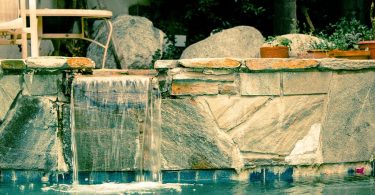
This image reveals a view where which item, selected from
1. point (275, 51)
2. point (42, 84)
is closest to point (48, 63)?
point (42, 84)

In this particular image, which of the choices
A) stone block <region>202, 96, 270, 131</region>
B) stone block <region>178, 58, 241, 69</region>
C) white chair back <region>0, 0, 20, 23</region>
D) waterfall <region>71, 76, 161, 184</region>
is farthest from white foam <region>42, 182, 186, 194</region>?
white chair back <region>0, 0, 20, 23</region>

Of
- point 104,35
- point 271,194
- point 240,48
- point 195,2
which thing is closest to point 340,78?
point 271,194

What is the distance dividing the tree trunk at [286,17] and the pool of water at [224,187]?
253 cm

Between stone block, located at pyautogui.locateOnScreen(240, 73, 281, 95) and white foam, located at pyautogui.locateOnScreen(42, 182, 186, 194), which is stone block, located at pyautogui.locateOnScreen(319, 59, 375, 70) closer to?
stone block, located at pyautogui.locateOnScreen(240, 73, 281, 95)

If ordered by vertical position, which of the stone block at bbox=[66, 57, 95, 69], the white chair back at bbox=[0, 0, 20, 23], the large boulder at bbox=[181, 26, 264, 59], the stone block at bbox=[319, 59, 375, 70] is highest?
the white chair back at bbox=[0, 0, 20, 23]

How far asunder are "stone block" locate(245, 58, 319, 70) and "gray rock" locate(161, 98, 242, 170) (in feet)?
1.42

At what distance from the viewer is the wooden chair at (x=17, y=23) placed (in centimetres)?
563

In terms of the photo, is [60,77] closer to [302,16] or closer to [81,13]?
[81,13]

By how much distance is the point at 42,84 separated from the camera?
17.0 feet

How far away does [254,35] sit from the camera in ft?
23.0

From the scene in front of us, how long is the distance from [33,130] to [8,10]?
1.17m

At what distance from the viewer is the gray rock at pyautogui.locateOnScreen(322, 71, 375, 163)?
212 inches

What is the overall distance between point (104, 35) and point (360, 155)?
10.3 feet

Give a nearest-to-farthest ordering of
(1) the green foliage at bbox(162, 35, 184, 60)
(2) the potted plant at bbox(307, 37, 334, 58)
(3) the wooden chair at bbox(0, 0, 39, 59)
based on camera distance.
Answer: (3) the wooden chair at bbox(0, 0, 39, 59) → (2) the potted plant at bbox(307, 37, 334, 58) → (1) the green foliage at bbox(162, 35, 184, 60)
